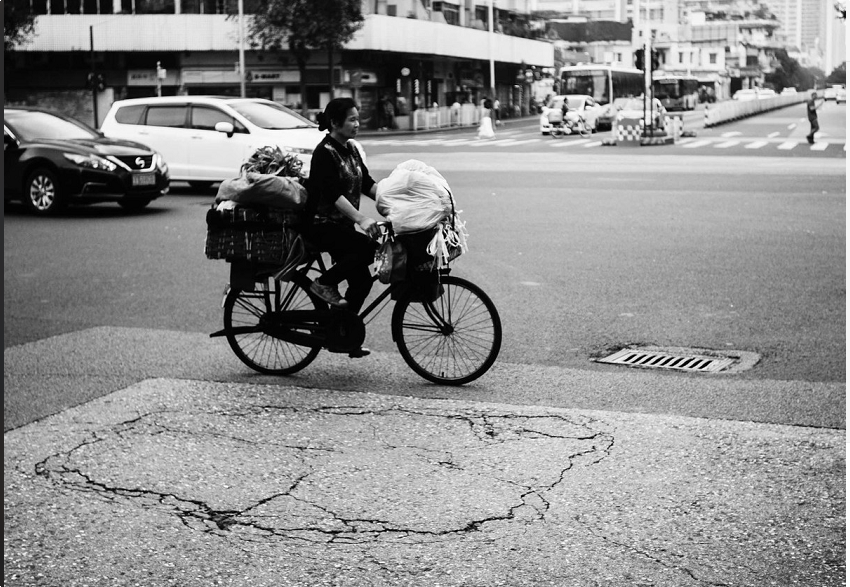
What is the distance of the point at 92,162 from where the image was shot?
1711 centimetres

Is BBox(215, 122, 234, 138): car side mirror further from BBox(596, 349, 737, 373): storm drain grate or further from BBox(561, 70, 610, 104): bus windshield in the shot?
BBox(561, 70, 610, 104): bus windshield

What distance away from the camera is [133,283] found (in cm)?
1091

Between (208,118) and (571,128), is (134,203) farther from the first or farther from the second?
(571,128)

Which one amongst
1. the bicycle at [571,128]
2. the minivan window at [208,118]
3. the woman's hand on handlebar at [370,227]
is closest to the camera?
the woman's hand on handlebar at [370,227]

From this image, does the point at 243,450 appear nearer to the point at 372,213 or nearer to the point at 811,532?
A: the point at 811,532

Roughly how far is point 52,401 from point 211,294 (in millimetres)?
3670

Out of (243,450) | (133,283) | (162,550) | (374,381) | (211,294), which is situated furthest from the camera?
(133,283)

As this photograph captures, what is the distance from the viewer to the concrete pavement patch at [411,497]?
162 inches

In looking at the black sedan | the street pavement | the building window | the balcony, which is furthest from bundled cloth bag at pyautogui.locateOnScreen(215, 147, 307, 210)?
the building window

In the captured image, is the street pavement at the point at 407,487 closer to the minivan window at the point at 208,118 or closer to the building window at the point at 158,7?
the minivan window at the point at 208,118

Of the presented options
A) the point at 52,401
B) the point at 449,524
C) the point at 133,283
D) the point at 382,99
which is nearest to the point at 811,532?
the point at 449,524

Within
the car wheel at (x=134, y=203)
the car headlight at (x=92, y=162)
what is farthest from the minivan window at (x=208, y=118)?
the car headlight at (x=92, y=162)

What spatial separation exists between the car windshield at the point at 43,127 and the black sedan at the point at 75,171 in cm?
3

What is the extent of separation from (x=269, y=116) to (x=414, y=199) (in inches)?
555
